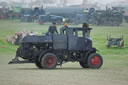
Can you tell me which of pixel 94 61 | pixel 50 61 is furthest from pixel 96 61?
pixel 50 61

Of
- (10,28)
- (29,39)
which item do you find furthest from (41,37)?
(10,28)

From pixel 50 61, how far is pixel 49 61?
0.14 ft

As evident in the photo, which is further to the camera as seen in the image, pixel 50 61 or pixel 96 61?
pixel 96 61

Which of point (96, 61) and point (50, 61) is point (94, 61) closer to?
point (96, 61)

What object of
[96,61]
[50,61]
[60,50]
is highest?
[60,50]

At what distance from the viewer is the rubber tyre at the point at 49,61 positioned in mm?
21953

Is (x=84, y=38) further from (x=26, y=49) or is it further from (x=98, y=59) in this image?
(x=26, y=49)

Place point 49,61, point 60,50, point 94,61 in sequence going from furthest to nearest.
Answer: point 94,61 → point 60,50 → point 49,61

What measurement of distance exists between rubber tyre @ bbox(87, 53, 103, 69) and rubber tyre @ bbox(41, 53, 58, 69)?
1.70 meters

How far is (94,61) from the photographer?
23141 mm

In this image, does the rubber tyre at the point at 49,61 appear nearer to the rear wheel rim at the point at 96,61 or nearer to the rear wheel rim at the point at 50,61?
the rear wheel rim at the point at 50,61

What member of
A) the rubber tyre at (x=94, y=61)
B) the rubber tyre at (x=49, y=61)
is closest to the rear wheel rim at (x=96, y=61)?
the rubber tyre at (x=94, y=61)

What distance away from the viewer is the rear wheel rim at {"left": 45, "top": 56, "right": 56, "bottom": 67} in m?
22.0

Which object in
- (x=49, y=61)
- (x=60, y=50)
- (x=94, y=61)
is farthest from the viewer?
(x=94, y=61)
